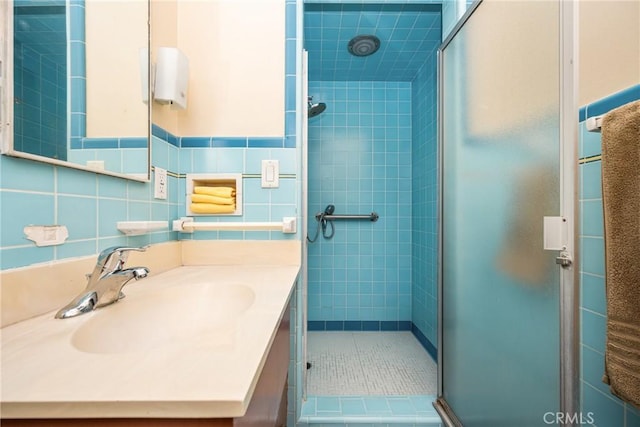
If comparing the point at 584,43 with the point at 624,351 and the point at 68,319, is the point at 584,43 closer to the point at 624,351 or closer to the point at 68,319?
the point at 624,351

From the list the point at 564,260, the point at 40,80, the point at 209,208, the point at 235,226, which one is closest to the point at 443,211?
the point at 564,260

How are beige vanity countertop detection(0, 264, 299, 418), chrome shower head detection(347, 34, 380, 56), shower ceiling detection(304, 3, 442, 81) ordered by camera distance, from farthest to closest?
chrome shower head detection(347, 34, 380, 56)
shower ceiling detection(304, 3, 442, 81)
beige vanity countertop detection(0, 264, 299, 418)

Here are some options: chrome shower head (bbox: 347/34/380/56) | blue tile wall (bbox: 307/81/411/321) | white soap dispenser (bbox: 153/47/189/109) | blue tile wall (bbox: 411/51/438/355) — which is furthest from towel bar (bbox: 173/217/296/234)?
chrome shower head (bbox: 347/34/380/56)

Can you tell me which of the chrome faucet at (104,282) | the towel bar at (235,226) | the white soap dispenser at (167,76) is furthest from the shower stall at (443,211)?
the chrome faucet at (104,282)

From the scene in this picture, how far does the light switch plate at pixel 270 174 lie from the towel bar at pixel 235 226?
16cm

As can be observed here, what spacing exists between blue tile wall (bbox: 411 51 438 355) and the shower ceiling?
0.57 feet

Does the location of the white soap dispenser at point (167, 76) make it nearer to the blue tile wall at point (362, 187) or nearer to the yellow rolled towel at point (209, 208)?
the yellow rolled towel at point (209, 208)

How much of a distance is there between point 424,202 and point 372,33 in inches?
47.8

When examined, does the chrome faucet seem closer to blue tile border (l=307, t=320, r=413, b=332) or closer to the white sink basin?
the white sink basin

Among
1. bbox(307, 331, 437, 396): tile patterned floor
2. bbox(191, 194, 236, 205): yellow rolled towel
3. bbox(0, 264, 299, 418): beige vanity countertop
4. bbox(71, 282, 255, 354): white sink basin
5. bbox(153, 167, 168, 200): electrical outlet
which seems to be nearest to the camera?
bbox(0, 264, 299, 418): beige vanity countertop

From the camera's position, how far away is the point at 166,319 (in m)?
0.74

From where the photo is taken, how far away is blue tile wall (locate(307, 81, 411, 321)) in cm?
239

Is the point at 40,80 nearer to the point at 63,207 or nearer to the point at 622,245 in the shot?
the point at 63,207

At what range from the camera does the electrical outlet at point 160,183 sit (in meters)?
1.01
